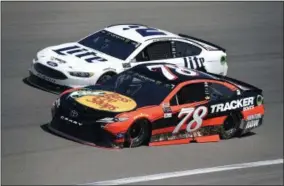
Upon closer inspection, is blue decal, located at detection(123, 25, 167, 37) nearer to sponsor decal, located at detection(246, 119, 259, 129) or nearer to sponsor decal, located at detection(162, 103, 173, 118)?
sponsor decal, located at detection(246, 119, 259, 129)

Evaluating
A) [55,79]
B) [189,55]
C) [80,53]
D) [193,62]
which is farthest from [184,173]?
[189,55]

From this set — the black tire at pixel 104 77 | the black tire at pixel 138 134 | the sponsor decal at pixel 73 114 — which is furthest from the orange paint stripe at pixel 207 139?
the black tire at pixel 104 77

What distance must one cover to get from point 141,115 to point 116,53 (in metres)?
3.39

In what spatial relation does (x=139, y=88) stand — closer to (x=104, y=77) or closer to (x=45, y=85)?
(x=104, y=77)

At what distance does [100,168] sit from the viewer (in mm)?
11164

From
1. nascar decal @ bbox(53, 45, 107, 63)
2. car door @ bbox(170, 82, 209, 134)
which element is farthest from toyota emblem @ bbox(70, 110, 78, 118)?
nascar decal @ bbox(53, 45, 107, 63)

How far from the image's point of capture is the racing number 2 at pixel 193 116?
1257cm

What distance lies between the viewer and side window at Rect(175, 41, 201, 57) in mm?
15767

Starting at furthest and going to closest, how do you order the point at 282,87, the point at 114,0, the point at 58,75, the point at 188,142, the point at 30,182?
the point at 114,0 < the point at 282,87 < the point at 58,75 < the point at 188,142 < the point at 30,182

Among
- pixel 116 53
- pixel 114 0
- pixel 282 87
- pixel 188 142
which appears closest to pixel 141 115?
pixel 188 142

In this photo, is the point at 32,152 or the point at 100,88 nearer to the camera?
the point at 32,152

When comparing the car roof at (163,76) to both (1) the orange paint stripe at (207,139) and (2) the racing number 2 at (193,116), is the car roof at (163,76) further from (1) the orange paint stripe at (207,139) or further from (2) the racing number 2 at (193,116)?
(1) the orange paint stripe at (207,139)

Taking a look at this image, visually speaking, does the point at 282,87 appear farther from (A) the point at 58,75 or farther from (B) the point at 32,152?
(B) the point at 32,152

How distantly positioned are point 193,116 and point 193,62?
321cm
